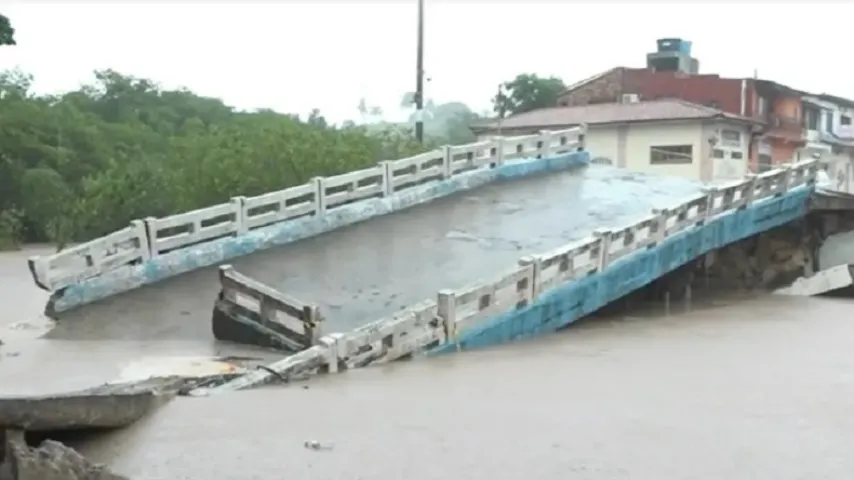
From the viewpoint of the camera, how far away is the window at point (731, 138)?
34188mm

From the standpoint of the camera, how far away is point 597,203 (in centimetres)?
1719

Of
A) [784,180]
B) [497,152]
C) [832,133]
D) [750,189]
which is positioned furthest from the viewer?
[832,133]

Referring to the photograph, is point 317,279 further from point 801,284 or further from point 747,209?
point 801,284

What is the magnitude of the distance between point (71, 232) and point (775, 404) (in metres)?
18.0

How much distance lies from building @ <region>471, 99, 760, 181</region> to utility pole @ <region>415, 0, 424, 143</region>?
904cm

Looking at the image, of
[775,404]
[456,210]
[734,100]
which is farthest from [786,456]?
[734,100]

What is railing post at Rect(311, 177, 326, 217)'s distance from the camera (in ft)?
49.6

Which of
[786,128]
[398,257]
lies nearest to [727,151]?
[786,128]

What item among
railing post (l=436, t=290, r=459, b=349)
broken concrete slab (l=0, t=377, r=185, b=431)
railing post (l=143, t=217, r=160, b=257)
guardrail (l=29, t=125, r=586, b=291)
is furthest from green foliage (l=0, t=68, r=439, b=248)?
broken concrete slab (l=0, t=377, r=185, b=431)

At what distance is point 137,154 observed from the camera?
119ft

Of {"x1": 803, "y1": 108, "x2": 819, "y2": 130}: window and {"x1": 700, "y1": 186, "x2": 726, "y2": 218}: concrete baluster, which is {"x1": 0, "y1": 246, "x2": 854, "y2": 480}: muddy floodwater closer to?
{"x1": 700, "y1": 186, "x2": 726, "y2": 218}: concrete baluster

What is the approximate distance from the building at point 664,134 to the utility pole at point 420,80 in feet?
29.7

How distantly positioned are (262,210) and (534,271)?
548cm

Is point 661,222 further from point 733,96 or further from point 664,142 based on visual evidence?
point 733,96
